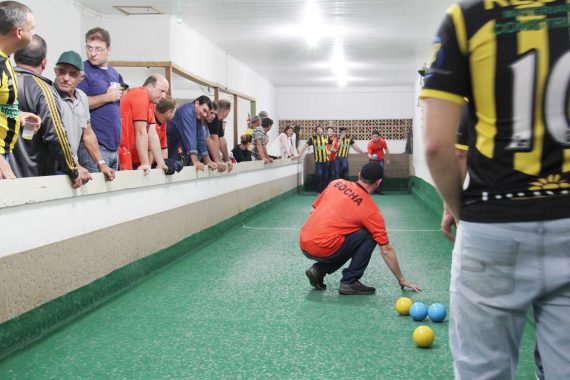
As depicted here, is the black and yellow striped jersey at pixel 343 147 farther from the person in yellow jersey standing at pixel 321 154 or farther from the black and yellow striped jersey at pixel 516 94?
the black and yellow striped jersey at pixel 516 94

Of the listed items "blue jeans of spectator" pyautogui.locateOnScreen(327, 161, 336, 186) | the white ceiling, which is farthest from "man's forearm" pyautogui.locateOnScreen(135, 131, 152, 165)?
"blue jeans of spectator" pyautogui.locateOnScreen(327, 161, 336, 186)

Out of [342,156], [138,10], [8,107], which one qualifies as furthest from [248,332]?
[342,156]

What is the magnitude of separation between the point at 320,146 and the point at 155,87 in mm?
9895

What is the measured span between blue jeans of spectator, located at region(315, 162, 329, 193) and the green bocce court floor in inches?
373

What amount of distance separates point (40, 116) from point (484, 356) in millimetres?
3101

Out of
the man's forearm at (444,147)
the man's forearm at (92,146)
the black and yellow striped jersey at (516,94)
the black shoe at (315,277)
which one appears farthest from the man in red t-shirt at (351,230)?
the black and yellow striped jersey at (516,94)

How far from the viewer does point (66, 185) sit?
3.78 metres

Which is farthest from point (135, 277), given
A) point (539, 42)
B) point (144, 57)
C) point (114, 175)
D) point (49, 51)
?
point (144, 57)

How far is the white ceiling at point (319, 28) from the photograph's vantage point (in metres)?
8.12

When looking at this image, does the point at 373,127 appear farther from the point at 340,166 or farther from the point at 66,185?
the point at 66,185

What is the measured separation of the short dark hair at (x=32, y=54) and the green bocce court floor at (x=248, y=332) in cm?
169

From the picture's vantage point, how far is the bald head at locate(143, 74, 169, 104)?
536 centimetres

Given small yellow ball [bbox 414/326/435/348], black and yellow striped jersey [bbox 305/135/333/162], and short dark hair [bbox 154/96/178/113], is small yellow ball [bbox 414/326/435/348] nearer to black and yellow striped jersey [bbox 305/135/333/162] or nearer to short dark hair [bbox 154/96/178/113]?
short dark hair [bbox 154/96/178/113]

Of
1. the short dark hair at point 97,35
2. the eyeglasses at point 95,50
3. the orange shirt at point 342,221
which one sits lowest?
the orange shirt at point 342,221
